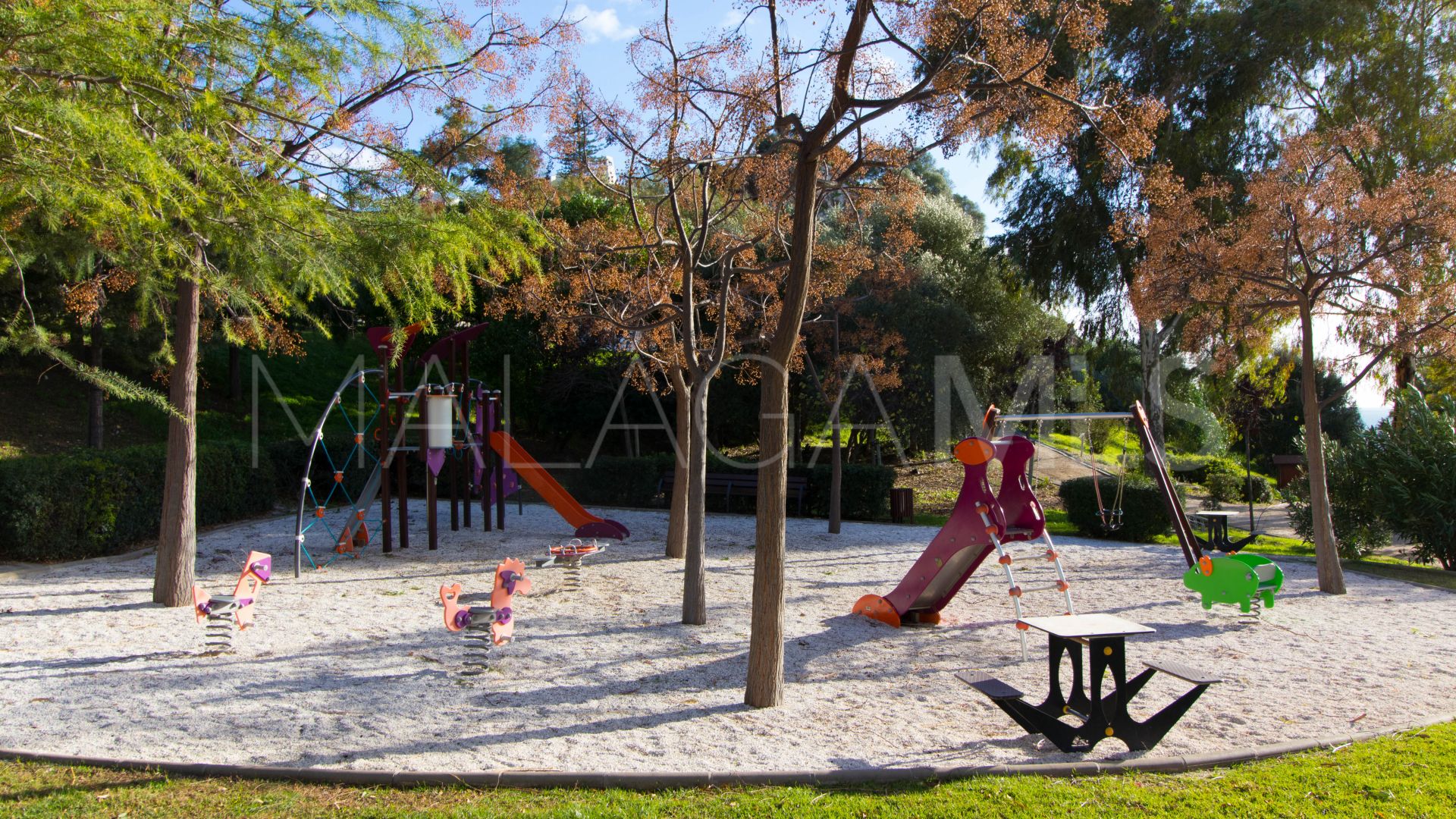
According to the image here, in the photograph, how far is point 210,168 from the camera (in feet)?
16.2

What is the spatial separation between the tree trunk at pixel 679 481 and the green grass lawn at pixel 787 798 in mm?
6859

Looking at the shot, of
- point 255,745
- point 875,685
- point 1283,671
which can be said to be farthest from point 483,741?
point 1283,671

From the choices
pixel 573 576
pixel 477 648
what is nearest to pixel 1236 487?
pixel 573 576

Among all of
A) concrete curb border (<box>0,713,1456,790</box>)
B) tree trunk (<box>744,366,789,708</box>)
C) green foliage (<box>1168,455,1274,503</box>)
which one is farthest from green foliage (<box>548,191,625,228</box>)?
concrete curb border (<box>0,713,1456,790</box>)

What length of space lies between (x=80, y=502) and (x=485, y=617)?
7425 mm

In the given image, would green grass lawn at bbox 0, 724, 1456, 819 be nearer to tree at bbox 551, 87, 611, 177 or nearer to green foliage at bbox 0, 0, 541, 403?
green foliage at bbox 0, 0, 541, 403

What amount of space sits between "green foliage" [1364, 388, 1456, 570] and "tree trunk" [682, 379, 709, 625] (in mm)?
10356

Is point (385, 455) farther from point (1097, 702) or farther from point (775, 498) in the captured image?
point (1097, 702)

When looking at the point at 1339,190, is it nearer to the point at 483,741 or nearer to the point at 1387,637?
the point at 1387,637

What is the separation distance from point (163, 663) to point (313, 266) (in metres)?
3.11

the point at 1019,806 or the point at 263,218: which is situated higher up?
the point at 263,218

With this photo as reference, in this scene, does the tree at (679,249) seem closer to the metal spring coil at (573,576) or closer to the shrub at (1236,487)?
the metal spring coil at (573,576)

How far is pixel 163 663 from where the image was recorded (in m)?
6.50

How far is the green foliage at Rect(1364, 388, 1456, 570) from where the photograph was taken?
1214 centimetres
